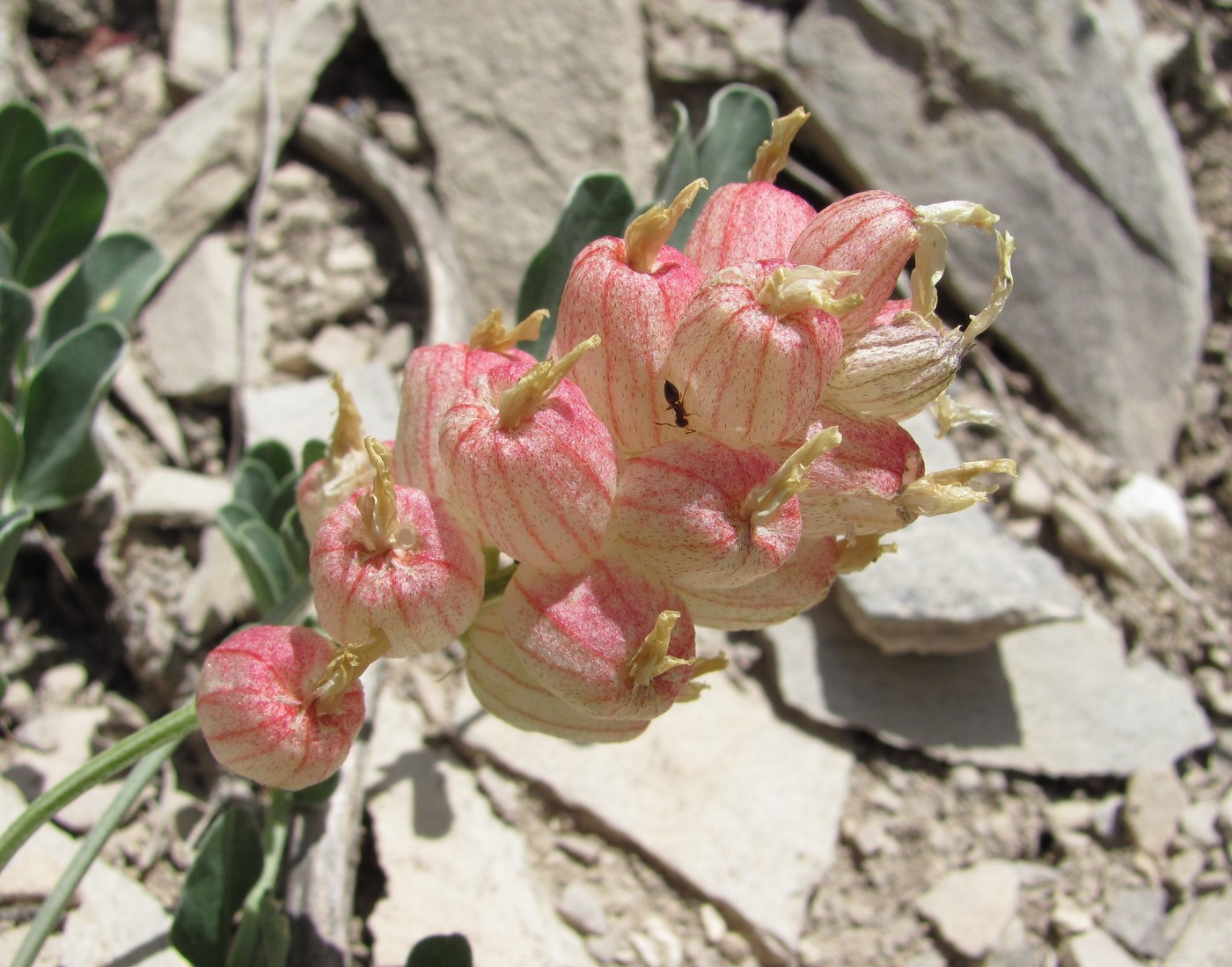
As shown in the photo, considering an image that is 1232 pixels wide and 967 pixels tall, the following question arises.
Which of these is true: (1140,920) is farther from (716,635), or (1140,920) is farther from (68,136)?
(68,136)

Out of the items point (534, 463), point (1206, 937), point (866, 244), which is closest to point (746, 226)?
point (866, 244)

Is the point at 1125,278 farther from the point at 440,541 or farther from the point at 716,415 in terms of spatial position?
the point at 440,541

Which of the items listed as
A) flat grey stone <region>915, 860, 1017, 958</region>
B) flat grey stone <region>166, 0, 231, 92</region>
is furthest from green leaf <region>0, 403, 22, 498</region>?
flat grey stone <region>915, 860, 1017, 958</region>

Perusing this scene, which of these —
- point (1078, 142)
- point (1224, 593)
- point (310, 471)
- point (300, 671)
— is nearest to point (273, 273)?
point (310, 471)

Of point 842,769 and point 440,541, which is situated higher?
point 440,541

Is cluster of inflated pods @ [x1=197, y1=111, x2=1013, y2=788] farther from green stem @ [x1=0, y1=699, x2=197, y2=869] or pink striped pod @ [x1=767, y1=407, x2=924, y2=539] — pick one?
green stem @ [x1=0, y1=699, x2=197, y2=869]

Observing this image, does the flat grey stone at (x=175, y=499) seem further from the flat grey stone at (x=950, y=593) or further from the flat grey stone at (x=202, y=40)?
the flat grey stone at (x=950, y=593)
